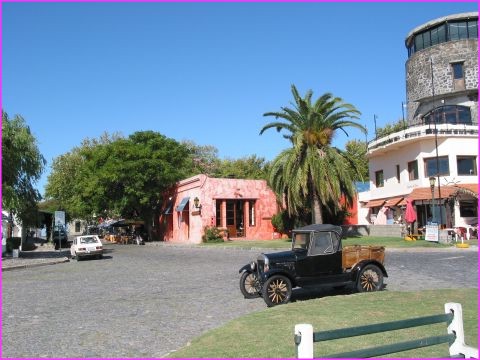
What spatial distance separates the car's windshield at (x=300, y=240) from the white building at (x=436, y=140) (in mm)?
23254

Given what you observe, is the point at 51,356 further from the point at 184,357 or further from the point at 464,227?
the point at 464,227

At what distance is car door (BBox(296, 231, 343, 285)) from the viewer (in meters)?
11.2

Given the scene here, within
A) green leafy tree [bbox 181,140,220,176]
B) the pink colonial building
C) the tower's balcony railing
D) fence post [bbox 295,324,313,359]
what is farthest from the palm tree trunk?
green leafy tree [bbox 181,140,220,176]

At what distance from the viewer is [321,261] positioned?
448 inches

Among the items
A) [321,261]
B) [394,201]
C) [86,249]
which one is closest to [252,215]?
[394,201]

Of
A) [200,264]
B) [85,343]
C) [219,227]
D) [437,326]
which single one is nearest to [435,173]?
[219,227]

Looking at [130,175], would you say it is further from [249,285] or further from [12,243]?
[249,285]

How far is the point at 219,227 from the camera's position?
132ft

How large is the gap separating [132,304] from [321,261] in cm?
435

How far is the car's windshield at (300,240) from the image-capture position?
38.1ft

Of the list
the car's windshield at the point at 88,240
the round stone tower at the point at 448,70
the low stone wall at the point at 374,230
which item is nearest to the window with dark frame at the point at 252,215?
the low stone wall at the point at 374,230

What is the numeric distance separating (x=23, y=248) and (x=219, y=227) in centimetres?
1696

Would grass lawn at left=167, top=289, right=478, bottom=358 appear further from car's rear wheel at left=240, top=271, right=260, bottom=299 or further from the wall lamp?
the wall lamp

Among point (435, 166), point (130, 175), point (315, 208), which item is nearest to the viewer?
point (315, 208)
